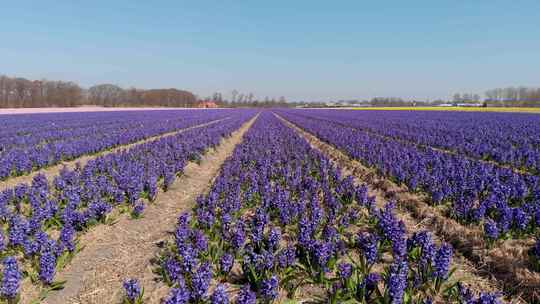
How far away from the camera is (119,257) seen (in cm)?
564

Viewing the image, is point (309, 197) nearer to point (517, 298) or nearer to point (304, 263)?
point (304, 263)

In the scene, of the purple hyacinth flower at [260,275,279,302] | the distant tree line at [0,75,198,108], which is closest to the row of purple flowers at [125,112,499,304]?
the purple hyacinth flower at [260,275,279,302]

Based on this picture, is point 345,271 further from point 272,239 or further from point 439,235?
point 439,235

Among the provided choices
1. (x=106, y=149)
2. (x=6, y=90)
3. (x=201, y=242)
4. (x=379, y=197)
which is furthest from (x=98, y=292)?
(x=6, y=90)

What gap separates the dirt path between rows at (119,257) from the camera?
4.47m

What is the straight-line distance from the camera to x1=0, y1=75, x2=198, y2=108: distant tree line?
10944 centimetres

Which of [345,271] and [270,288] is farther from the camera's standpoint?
[345,271]

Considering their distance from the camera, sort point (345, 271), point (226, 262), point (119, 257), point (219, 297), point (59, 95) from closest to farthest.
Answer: point (219, 297)
point (345, 271)
point (226, 262)
point (119, 257)
point (59, 95)

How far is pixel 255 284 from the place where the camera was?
454 cm

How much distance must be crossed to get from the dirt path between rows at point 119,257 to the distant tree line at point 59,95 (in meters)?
121

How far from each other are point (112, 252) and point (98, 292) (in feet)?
4.59

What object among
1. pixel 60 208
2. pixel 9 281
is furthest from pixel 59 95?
pixel 9 281

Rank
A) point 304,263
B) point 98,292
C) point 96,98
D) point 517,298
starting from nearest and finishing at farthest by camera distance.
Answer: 1. point 517,298
2. point 98,292
3. point 304,263
4. point 96,98

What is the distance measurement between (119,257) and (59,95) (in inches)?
5292
